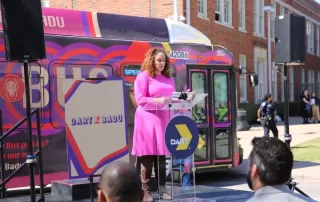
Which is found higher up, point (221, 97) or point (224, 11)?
point (224, 11)

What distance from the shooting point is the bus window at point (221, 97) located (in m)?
10.5

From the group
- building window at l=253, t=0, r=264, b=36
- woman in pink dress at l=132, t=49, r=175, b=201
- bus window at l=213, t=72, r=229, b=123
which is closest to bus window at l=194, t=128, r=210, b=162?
bus window at l=213, t=72, r=229, b=123

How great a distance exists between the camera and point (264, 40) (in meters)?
30.9

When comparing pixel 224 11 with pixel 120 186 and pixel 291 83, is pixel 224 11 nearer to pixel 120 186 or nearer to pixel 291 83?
pixel 291 83

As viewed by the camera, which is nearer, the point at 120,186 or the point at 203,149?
the point at 120,186

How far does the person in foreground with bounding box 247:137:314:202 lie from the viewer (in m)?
2.62

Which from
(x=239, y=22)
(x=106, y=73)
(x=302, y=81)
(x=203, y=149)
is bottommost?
(x=203, y=149)

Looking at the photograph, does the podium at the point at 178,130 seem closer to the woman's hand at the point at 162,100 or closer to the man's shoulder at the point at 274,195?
the woman's hand at the point at 162,100

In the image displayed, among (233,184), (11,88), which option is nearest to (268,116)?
(233,184)

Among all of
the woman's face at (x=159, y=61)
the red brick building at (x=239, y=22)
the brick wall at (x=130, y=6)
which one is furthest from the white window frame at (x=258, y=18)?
the woman's face at (x=159, y=61)

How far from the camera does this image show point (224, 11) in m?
25.5

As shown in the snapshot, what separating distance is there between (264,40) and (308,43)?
11588mm

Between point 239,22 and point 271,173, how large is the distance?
25.4m

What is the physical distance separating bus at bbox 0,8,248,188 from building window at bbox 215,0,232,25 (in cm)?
1438
